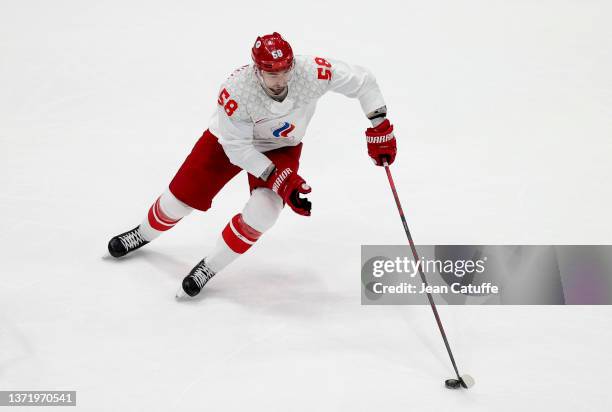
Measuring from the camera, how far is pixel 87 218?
13.1 feet

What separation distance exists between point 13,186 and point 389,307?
2123 millimetres

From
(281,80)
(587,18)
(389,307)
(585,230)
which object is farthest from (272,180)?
(587,18)

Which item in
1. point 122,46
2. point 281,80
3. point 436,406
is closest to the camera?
point 436,406

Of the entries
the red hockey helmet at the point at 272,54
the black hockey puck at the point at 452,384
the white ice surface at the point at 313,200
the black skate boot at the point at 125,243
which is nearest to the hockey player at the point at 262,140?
the red hockey helmet at the point at 272,54

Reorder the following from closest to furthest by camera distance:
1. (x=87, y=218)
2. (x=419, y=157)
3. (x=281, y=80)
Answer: (x=281, y=80), (x=87, y=218), (x=419, y=157)

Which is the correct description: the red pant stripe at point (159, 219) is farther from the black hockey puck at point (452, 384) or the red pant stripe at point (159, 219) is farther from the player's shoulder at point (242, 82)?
the black hockey puck at point (452, 384)

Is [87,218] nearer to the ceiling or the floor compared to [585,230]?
nearer to the floor

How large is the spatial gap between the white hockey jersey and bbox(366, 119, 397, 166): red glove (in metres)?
0.08

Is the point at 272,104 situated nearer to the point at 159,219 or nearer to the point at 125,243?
the point at 159,219

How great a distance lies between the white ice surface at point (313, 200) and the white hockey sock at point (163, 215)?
0.48 feet

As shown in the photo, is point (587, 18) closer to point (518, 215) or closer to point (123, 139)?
point (518, 215)

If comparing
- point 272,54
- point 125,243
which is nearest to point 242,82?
point 272,54

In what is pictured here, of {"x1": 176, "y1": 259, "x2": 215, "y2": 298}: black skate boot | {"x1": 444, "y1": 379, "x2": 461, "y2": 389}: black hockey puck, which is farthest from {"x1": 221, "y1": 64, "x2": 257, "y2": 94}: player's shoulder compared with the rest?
{"x1": 444, "y1": 379, "x2": 461, "y2": 389}: black hockey puck

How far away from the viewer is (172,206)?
11.4ft
